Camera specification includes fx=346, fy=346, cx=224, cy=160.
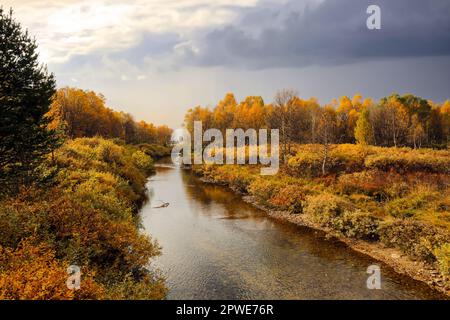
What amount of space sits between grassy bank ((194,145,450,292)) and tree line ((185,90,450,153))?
8454 millimetres

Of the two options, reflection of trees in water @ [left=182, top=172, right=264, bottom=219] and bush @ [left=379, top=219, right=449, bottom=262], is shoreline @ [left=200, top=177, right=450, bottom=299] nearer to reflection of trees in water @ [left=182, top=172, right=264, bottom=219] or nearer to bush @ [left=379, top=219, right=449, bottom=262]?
bush @ [left=379, top=219, right=449, bottom=262]

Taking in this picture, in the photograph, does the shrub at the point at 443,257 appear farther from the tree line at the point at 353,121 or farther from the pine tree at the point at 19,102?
the tree line at the point at 353,121

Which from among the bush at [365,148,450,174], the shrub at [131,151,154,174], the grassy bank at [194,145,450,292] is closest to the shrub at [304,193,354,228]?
the grassy bank at [194,145,450,292]

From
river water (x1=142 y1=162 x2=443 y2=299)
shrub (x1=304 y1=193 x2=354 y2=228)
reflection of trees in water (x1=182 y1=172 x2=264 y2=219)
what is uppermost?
shrub (x1=304 y1=193 x2=354 y2=228)

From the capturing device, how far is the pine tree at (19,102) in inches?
719

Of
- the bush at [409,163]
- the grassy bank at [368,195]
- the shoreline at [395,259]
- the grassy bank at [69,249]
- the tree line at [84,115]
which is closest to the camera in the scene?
the grassy bank at [69,249]

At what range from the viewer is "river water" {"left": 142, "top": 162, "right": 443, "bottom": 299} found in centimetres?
1730

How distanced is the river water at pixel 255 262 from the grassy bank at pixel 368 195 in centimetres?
214

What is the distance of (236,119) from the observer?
9081 cm

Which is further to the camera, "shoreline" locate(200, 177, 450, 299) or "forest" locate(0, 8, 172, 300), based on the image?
"shoreline" locate(200, 177, 450, 299)

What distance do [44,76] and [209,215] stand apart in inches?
743

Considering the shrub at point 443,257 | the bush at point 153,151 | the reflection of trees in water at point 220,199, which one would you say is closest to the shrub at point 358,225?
the shrub at point 443,257

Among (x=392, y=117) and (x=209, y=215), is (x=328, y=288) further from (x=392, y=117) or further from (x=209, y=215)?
(x=392, y=117)
